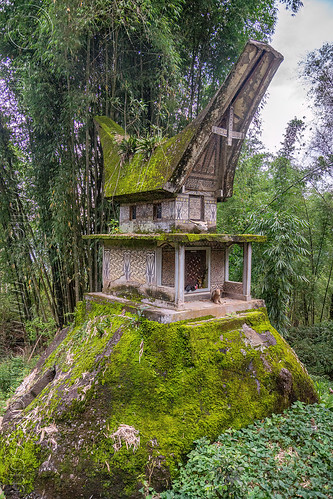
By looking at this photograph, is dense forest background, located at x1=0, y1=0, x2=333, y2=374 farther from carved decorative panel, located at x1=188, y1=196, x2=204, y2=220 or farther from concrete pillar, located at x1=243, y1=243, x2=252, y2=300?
concrete pillar, located at x1=243, y1=243, x2=252, y2=300

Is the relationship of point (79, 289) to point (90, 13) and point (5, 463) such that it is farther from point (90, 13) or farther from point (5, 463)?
point (90, 13)

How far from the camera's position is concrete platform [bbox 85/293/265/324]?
380cm

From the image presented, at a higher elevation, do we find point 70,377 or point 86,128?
point 86,128

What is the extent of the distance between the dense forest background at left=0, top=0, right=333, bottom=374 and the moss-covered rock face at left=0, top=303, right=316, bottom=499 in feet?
7.31

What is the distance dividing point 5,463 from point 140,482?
4.66ft

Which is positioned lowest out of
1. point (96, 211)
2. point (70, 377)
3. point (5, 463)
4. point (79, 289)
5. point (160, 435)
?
point (5, 463)

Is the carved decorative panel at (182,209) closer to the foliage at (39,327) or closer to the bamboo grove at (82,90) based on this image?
the bamboo grove at (82,90)

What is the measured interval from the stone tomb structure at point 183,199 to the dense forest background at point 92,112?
0.52 m

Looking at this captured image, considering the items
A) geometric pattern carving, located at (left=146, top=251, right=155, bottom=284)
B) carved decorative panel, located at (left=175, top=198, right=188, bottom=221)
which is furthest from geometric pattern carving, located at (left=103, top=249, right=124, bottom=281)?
carved decorative panel, located at (left=175, top=198, right=188, bottom=221)

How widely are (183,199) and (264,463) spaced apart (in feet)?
10.2

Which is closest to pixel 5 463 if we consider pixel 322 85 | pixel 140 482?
pixel 140 482

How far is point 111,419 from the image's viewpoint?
329 cm

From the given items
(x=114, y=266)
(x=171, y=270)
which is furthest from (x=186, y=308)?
(x=114, y=266)

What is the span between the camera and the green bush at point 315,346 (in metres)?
7.78
